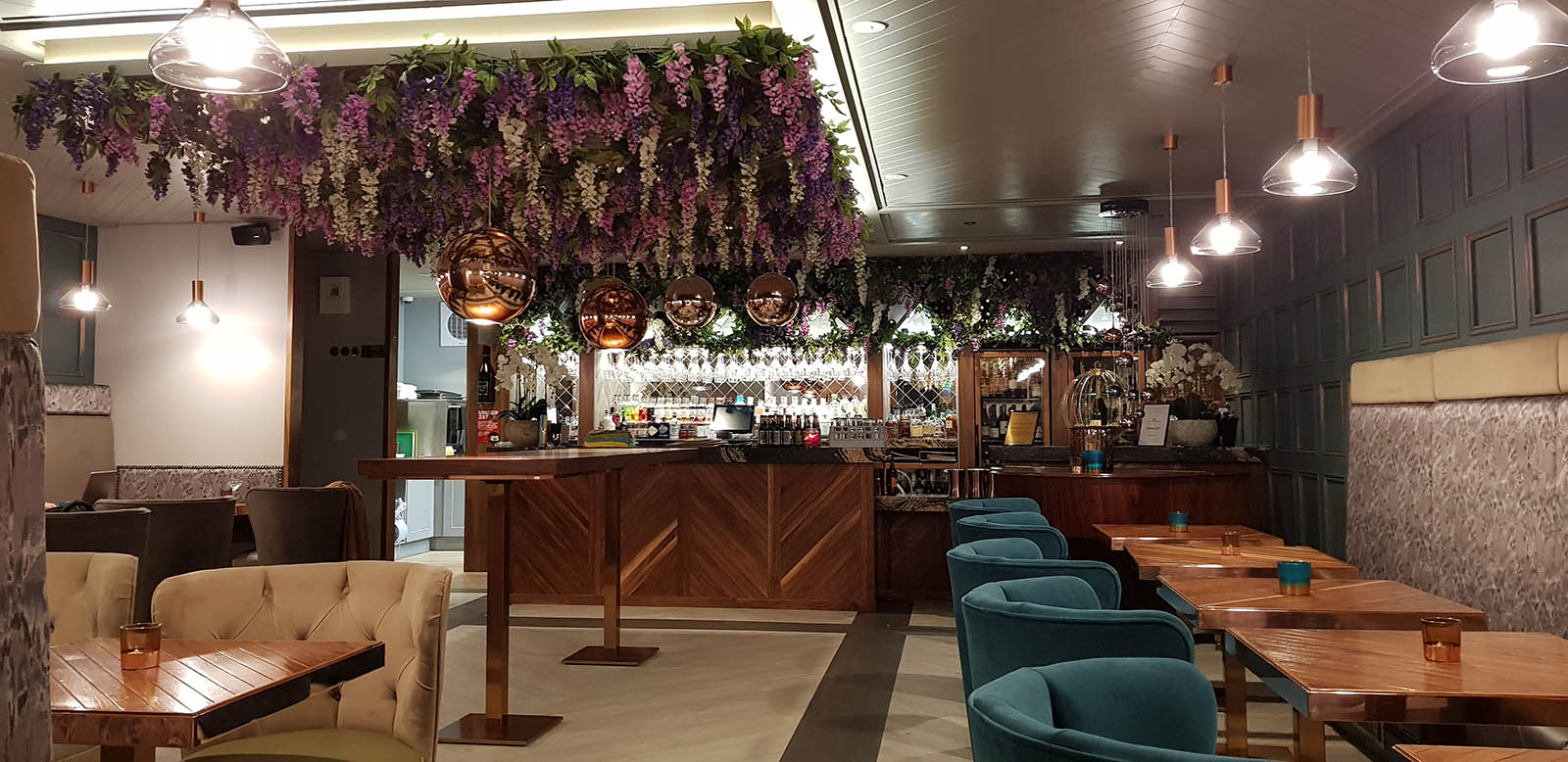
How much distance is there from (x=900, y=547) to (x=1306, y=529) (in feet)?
9.01

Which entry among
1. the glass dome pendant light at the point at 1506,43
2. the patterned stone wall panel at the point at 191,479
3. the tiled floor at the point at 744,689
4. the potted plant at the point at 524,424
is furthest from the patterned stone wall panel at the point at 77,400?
the glass dome pendant light at the point at 1506,43

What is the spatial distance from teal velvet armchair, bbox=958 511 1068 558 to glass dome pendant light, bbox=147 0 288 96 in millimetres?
3060

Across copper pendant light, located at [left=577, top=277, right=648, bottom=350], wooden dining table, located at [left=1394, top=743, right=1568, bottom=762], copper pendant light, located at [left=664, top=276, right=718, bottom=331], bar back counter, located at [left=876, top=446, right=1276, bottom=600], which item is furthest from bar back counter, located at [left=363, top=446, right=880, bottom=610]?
wooden dining table, located at [left=1394, top=743, right=1568, bottom=762]

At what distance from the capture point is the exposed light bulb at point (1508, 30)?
2.67 m

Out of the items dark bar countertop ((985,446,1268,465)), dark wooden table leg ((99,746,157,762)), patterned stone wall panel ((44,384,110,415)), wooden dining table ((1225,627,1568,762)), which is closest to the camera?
wooden dining table ((1225,627,1568,762))

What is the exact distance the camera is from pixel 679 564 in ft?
25.7

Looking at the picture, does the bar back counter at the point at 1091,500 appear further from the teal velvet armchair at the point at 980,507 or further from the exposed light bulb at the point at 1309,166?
the exposed light bulb at the point at 1309,166

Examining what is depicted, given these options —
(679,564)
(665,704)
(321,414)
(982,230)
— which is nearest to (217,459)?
(321,414)

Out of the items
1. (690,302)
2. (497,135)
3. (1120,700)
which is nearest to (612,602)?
(690,302)

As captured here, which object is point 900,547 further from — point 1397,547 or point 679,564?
point 1397,547

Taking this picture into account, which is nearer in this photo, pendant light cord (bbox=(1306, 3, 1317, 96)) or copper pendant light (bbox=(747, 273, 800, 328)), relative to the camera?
pendant light cord (bbox=(1306, 3, 1317, 96))

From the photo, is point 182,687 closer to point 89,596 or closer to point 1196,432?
point 89,596

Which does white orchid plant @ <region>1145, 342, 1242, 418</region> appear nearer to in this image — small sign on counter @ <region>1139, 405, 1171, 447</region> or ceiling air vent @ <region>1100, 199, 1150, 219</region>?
small sign on counter @ <region>1139, 405, 1171, 447</region>

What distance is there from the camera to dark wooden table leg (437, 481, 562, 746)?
14.8 ft
